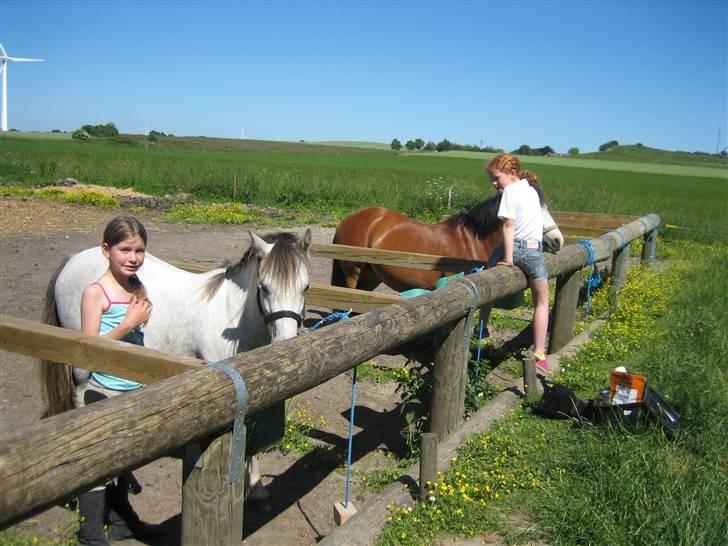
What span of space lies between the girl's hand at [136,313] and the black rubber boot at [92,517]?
2.55 ft

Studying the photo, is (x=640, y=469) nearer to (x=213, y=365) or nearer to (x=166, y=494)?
(x=213, y=365)

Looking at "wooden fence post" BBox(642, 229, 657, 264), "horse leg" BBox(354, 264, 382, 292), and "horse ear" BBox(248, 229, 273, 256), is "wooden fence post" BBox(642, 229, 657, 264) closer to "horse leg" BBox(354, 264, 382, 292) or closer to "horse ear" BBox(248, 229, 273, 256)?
"horse leg" BBox(354, 264, 382, 292)

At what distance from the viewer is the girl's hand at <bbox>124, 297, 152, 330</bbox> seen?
2.92m

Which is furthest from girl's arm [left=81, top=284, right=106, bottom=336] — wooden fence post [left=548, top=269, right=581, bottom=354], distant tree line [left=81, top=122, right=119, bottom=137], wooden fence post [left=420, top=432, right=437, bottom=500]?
distant tree line [left=81, top=122, right=119, bottom=137]

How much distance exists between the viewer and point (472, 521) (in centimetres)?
282

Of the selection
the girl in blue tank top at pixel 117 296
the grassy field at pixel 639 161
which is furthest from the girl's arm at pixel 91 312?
the grassy field at pixel 639 161

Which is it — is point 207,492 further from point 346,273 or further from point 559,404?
point 346,273

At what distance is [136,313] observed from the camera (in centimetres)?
295

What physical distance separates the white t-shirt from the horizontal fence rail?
226 cm

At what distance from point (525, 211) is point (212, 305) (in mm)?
2672

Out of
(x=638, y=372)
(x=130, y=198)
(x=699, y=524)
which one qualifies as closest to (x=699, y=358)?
(x=638, y=372)

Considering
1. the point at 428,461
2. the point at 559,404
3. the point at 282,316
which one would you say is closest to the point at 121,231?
the point at 282,316

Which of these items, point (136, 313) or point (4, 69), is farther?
point (4, 69)

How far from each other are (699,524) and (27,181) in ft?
84.8
